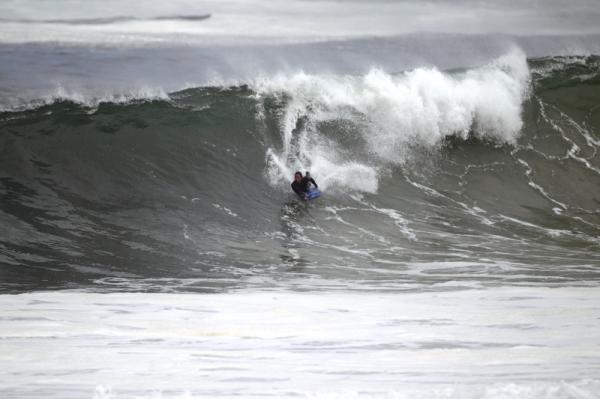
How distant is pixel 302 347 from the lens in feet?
14.8

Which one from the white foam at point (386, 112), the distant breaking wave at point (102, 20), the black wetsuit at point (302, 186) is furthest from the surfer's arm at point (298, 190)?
the distant breaking wave at point (102, 20)

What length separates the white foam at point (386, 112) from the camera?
13.3m

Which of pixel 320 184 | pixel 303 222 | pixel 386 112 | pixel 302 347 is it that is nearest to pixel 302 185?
pixel 320 184

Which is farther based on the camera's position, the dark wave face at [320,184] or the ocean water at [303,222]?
the dark wave face at [320,184]

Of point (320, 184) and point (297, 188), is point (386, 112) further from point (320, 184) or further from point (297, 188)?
point (297, 188)

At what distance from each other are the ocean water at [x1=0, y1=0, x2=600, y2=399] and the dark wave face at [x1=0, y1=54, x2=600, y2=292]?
50 millimetres

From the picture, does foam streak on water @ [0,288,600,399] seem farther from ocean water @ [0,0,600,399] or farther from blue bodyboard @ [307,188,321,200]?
blue bodyboard @ [307,188,321,200]

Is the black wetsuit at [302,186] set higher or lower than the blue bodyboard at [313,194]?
higher

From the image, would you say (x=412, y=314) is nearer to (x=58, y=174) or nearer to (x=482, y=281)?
(x=482, y=281)

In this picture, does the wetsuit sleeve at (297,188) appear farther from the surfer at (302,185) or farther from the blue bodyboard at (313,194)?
the blue bodyboard at (313,194)

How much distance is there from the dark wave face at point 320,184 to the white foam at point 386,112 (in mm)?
39

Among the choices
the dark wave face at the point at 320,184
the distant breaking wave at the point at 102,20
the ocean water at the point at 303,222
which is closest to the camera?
the ocean water at the point at 303,222

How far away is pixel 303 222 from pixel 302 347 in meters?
6.00

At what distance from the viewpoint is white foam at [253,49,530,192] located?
1334 cm
